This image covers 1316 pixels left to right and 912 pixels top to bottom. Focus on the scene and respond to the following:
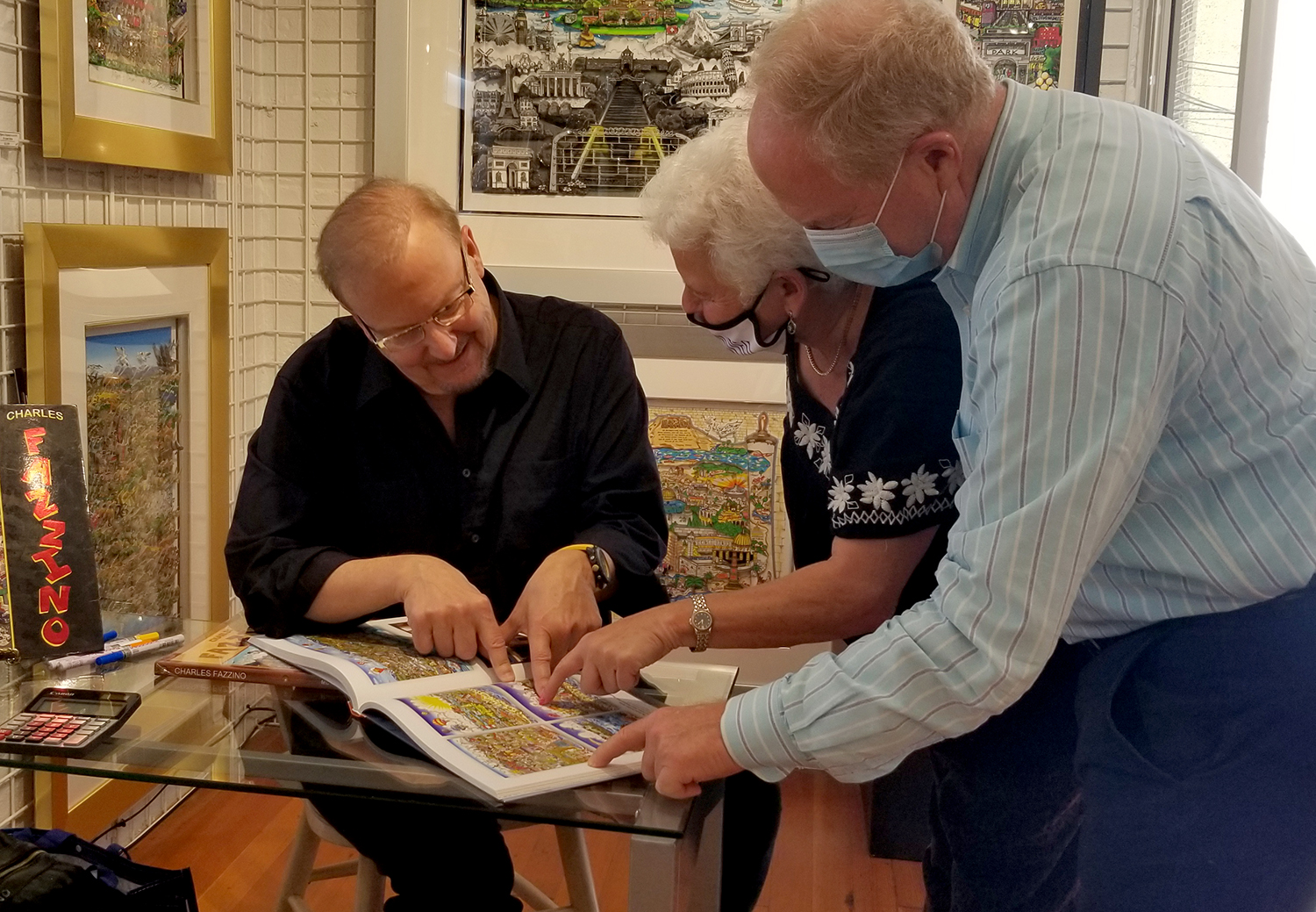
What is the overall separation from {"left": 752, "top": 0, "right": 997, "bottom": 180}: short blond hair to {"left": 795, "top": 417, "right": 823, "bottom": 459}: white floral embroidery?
493 millimetres

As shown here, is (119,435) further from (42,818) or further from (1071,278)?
(1071,278)

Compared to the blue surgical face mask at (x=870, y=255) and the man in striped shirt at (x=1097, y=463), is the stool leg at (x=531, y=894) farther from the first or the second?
the blue surgical face mask at (x=870, y=255)

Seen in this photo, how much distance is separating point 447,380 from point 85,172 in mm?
968

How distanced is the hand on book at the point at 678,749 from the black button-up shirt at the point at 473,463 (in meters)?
0.63

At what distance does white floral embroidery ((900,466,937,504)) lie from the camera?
1.25m

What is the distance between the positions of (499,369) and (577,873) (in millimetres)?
789

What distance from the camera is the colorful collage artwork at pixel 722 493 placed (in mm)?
2893

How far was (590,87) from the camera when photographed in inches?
109

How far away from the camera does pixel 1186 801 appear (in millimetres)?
1022

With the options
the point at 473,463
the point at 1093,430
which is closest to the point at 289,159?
the point at 473,463

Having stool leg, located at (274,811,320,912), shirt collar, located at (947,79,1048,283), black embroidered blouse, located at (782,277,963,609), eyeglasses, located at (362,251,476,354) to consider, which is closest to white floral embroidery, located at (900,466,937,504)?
black embroidered blouse, located at (782,277,963,609)

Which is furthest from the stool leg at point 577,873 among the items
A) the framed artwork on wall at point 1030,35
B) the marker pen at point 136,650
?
the framed artwork on wall at point 1030,35

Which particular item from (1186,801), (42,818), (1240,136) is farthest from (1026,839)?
(42,818)

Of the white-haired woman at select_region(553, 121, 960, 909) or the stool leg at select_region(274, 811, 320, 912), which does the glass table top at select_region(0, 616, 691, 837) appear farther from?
the stool leg at select_region(274, 811, 320, 912)
